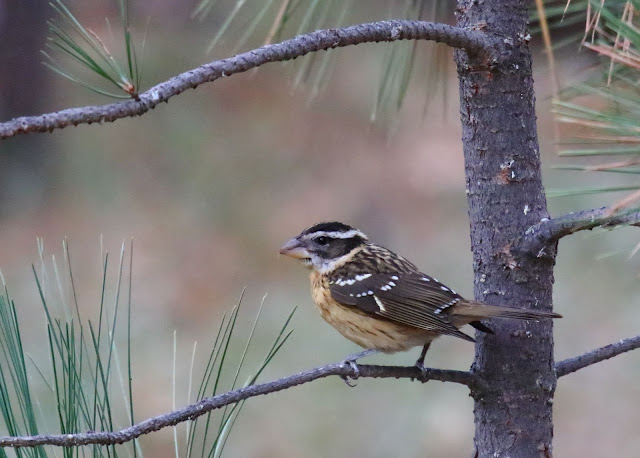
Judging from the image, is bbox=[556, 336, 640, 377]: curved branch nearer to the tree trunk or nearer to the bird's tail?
the tree trunk

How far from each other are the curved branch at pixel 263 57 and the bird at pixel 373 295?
0.79m

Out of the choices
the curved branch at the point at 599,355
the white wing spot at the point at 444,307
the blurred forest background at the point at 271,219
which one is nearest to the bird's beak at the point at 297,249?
the white wing spot at the point at 444,307

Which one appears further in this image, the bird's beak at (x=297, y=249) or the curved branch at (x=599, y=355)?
the bird's beak at (x=297, y=249)

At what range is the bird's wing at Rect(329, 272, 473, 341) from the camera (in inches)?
113

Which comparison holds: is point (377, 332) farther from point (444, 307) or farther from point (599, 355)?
point (599, 355)

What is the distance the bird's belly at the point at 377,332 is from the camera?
2.98 meters

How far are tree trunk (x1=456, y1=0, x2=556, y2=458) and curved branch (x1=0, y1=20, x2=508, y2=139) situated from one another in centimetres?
7

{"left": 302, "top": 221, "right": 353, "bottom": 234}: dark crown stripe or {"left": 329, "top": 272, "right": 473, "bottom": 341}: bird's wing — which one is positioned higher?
{"left": 302, "top": 221, "right": 353, "bottom": 234}: dark crown stripe

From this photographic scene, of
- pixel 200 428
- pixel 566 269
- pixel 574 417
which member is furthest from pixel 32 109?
pixel 574 417

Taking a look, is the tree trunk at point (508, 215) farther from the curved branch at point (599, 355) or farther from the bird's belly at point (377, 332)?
the bird's belly at point (377, 332)

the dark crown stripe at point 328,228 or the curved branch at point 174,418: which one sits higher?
the dark crown stripe at point 328,228

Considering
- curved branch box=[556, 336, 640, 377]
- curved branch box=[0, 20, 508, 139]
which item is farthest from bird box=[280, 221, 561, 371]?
curved branch box=[0, 20, 508, 139]

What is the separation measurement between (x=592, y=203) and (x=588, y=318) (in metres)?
1.01

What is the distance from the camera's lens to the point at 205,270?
815 cm
